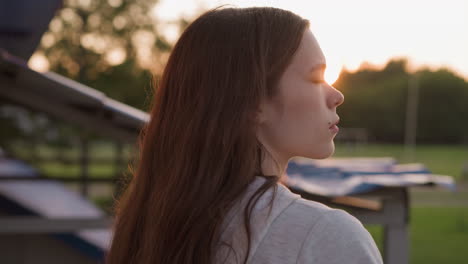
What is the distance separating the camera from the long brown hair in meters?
1.04

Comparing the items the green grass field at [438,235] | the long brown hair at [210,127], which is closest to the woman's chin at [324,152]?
the long brown hair at [210,127]

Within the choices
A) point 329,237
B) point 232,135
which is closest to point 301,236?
point 329,237

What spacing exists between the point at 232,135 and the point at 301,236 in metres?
0.21

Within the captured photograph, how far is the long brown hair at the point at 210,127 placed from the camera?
1037mm

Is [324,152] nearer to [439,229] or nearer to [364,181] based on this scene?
[364,181]

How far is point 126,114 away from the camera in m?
3.54

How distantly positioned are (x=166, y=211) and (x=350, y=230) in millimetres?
317

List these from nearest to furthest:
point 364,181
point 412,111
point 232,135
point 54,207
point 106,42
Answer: point 232,135
point 364,181
point 54,207
point 106,42
point 412,111

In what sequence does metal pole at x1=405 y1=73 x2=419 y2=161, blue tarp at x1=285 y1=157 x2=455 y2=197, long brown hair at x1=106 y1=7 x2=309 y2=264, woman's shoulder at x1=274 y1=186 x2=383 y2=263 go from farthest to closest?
1. metal pole at x1=405 y1=73 x2=419 y2=161
2. blue tarp at x1=285 y1=157 x2=455 y2=197
3. long brown hair at x1=106 y1=7 x2=309 y2=264
4. woman's shoulder at x1=274 y1=186 x2=383 y2=263

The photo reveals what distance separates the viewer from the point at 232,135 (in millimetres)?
1050

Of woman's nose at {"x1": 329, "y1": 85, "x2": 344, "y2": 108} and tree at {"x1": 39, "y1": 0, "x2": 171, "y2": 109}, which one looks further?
tree at {"x1": 39, "y1": 0, "x2": 171, "y2": 109}

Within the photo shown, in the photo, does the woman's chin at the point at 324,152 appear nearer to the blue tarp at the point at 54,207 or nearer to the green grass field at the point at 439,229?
the blue tarp at the point at 54,207

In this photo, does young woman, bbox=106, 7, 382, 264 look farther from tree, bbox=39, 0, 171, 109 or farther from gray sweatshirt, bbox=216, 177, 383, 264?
tree, bbox=39, 0, 171, 109

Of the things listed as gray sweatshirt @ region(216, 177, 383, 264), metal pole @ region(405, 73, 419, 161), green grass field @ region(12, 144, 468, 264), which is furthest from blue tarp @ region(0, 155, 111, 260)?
metal pole @ region(405, 73, 419, 161)
